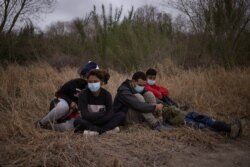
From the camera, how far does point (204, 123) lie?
471 cm

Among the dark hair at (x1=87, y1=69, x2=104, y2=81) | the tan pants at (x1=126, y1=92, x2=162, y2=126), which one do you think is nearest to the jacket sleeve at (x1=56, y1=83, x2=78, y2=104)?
the dark hair at (x1=87, y1=69, x2=104, y2=81)

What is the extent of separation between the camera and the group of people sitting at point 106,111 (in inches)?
174

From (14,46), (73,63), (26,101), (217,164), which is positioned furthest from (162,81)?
(14,46)

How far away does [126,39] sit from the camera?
9.29 metres

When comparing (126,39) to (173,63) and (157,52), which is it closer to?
(157,52)

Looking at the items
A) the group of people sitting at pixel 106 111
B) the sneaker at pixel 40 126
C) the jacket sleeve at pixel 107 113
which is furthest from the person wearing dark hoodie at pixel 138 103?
the sneaker at pixel 40 126

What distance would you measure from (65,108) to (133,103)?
99cm

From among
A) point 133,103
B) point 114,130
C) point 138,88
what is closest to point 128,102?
point 133,103

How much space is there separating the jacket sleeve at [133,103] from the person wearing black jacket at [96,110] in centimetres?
20

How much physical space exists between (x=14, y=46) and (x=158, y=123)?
8.00 m

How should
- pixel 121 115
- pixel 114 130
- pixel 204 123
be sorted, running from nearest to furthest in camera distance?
pixel 114 130
pixel 121 115
pixel 204 123

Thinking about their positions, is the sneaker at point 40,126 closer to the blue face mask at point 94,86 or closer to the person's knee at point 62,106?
the person's knee at point 62,106

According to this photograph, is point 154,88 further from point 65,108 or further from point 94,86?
point 65,108

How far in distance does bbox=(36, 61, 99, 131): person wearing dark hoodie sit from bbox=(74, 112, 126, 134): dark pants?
23 cm
